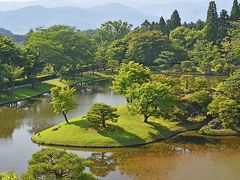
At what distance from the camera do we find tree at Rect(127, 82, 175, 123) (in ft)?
136

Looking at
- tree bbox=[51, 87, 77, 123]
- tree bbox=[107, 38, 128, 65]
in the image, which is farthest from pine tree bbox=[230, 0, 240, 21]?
tree bbox=[51, 87, 77, 123]

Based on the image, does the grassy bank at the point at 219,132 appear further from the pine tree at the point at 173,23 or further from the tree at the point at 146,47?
the pine tree at the point at 173,23

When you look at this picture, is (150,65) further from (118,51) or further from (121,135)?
(121,135)

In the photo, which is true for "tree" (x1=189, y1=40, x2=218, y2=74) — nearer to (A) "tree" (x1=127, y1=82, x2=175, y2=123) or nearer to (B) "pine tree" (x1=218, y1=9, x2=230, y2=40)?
(B) "pine tree" (x1=218, y1=9, x2=230, y2=40)

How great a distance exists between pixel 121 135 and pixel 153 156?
15.7ft

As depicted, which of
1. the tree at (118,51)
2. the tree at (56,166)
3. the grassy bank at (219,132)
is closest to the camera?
the tree at (56,166)

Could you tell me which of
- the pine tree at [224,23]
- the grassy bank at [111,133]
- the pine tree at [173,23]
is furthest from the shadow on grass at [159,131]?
the pine tree at [173,23]

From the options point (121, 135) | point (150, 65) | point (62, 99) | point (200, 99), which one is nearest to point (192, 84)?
point (200, 99)

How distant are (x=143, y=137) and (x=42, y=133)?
10177mm

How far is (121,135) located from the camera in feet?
126

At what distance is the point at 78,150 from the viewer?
35.9 m

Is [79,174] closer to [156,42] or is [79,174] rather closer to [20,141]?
[20,141]

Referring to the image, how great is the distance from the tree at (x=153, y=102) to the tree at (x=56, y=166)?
1845 cm

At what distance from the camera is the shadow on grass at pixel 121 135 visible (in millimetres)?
37531
